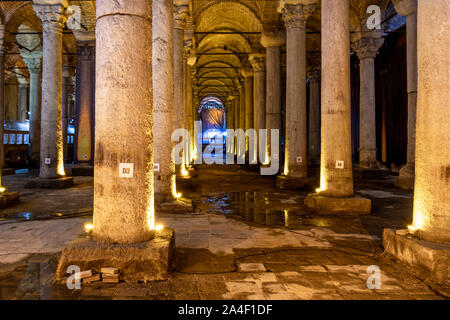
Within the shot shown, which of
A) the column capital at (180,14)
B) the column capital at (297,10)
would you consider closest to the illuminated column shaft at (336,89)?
the column capital at (297,10)

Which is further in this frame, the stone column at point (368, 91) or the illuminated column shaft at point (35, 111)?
the illuminated column shaft at point (35, 111)

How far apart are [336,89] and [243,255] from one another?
4.19m

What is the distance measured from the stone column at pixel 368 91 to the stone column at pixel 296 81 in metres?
4.61

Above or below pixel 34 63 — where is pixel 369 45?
below

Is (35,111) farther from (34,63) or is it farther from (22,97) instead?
(22,97)

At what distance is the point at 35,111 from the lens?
1791 cm

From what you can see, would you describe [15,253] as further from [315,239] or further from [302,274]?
[315,239]

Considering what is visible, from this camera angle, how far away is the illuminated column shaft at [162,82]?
256 inches

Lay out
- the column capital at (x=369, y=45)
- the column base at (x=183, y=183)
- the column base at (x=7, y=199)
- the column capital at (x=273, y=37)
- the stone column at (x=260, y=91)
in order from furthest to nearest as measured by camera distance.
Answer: the stone column at (x=260, y=91) → the column capital at (x=273, y=37) → the column capital at (x=369, y=45) → the column base at (x=183, y=183) → the column base at (x=7, y=199)

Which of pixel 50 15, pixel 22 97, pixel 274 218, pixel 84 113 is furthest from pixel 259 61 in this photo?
pixel 22 97

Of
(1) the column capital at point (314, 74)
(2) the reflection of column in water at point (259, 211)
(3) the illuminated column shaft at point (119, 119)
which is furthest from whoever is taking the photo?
(1) the column capital at point (314, 74)

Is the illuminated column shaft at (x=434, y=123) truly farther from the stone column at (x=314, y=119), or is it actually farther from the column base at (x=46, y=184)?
the stone column at (x=314, y=119)

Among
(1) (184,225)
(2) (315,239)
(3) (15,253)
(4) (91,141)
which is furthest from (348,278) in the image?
(4) (91,141)
